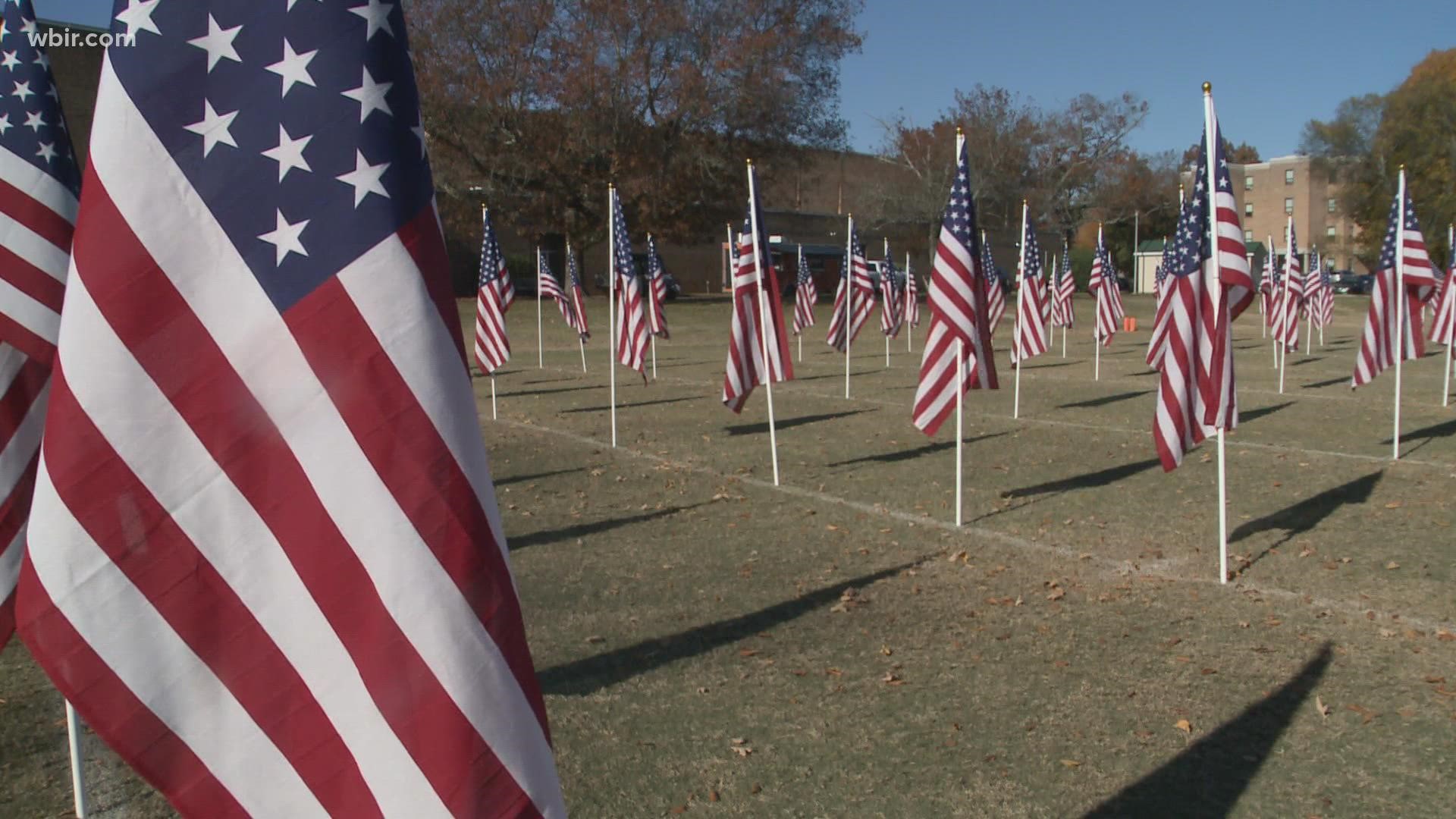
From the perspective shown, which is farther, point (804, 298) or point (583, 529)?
point (804, 298)

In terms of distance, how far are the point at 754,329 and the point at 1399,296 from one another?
7.76 m

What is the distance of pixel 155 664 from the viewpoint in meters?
2.03

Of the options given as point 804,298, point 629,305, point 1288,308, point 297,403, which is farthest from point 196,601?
point 804,298

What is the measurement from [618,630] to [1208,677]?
356 centimetres

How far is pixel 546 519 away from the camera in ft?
35.1

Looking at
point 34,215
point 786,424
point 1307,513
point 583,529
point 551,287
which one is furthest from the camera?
point 551,287

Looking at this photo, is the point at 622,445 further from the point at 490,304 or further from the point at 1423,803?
the point at 1423,803

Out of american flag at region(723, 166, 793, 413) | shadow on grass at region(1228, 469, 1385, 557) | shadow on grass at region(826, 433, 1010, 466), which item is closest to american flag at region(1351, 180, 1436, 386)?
shadow on grass at region(1228, 469, 1385, 557)

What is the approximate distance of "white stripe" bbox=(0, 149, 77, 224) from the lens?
414 cm

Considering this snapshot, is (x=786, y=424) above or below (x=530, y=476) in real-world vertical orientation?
above

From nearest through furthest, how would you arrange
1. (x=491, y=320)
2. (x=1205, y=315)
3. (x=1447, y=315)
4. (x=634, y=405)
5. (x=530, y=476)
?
(x=1205, y=315) → (x=530, y=476) → (x=1447, y=315) → (x=491, y=320) → (x=634, y=405)

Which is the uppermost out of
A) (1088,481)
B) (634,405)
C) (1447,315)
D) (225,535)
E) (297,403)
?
(1447,315)

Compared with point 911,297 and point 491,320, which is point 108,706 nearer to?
point 491,320

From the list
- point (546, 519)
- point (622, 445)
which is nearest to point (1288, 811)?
point (546, 519)
